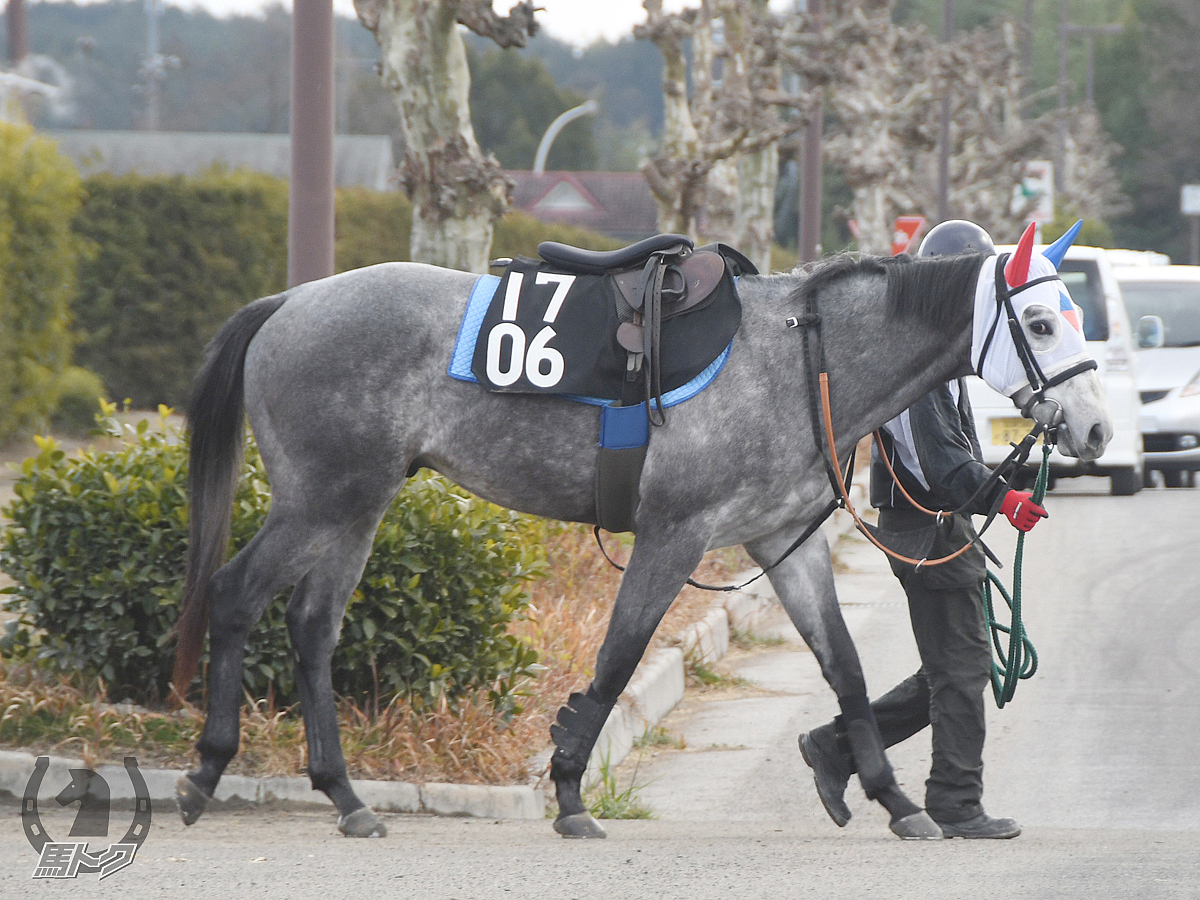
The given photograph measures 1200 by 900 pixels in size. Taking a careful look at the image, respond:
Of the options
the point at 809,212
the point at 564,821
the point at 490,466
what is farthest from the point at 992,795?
the point at 809,212

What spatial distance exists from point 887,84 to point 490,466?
2429 cm

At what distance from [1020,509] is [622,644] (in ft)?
4.55

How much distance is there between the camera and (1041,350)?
4.91 metres

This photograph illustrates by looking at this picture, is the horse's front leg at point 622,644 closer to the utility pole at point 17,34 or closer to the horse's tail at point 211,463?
the horse's tail at point 211,463

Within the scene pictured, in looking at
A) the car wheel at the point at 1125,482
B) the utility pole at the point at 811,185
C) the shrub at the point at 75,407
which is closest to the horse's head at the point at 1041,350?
the car wheel at the point at 1125,482

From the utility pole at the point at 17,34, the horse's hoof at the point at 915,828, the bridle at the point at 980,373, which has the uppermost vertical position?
the utility pole at the point at 17,34

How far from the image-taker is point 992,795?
6.30m

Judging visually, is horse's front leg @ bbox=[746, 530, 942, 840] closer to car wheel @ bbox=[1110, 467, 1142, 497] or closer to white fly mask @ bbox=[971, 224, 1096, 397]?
white fly mask @ bbox=[971, 224, 1096, 397]

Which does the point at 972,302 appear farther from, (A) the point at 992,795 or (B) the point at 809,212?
(B) the point at 809,212

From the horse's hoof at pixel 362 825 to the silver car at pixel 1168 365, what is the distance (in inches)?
468

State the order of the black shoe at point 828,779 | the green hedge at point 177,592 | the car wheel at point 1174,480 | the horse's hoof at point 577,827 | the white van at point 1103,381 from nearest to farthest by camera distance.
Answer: the horse's hoof at point 577,827 < the black shoe at point 828,779 < the green hedge at point 177,592 < the white van at point 1103,381 < the car wheel at point 1174,480

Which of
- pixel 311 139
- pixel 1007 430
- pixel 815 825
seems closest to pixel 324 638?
pixel 815 825

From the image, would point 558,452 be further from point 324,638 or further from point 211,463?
point 211,463

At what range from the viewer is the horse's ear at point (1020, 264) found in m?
4.86
